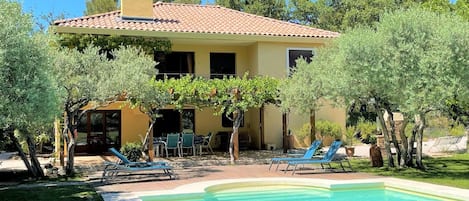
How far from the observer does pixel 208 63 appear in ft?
83.6

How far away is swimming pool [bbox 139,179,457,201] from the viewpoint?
474 inches

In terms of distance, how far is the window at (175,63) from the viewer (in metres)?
24.6

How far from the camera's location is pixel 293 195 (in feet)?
42.5

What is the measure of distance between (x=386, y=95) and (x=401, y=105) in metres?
0.58

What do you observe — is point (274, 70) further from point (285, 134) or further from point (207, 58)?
point (285, 134)

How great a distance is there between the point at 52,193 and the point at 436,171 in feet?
40.5

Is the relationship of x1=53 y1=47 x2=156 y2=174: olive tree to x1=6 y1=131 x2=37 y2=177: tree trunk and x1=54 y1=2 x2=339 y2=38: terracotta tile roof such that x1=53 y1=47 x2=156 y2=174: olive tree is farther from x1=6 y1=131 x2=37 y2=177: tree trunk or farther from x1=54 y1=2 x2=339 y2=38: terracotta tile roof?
x1=54 y1=2 x2=339 y2=38: terracotta tile roof

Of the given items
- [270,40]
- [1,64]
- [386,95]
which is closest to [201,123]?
[270,40]

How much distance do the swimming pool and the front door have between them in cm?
1208

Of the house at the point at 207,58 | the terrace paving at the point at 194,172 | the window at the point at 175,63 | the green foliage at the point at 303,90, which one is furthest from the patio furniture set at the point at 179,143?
the green foliage at the point at 303,90

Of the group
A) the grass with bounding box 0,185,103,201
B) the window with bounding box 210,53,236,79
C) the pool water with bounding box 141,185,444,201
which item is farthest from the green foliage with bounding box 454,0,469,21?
the grass with bounding box 0,185,103,201

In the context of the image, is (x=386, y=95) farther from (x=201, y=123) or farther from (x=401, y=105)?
(x=201, y=123)

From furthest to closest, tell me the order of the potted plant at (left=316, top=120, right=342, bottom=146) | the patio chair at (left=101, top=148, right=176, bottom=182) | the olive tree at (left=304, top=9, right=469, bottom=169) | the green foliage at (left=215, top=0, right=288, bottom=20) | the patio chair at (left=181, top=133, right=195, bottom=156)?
the green foliage at (left=215, top=0, right=288, bottom=20), the potted plant at (left=316, top=120, right=342, bottom=146), the patio chair at (left=181, top=133, right=195, bottom=156), the patio chair at (left=101, top=148, right=176, bottom=182), the olive tree at (left=304, top=9, right=469, bottom=169)

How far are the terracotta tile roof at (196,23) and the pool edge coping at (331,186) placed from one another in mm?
10898
